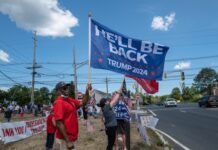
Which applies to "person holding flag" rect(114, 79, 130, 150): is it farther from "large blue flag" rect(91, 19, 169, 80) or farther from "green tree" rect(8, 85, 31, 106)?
"green tree" rect(8, 85, 31, 106)

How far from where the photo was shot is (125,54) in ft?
28.7

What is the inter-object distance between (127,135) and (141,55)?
7.18 ft

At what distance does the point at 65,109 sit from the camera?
5.35m

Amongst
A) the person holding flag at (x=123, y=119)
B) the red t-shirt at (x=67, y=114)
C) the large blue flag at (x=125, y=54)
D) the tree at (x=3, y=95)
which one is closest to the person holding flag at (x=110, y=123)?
the large blue flag at (x=125, y=54)

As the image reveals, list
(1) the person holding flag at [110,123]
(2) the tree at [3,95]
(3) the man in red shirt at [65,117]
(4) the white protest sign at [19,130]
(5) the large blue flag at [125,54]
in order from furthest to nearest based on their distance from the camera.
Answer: (2) the tree at [3,95], (4) the white protest sign at [19,130], (5) the large blue flag at [125,54], (1) the person holding flag at [110,123], (3) the man in red shirt at [65,117]

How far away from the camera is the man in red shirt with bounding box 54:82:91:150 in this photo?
206 inches

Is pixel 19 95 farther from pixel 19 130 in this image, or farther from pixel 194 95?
pixel 19 130

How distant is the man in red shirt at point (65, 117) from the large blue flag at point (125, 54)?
2843 millimetres

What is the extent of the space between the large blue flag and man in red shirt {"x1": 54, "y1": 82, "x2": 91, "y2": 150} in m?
2.84

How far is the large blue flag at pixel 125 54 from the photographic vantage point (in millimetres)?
8492

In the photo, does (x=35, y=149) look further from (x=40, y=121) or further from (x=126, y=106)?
(x=40, y=121)

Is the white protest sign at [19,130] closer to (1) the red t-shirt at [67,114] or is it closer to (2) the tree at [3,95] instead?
(1) the red t-shirt at [67,114]

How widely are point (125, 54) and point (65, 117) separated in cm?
373

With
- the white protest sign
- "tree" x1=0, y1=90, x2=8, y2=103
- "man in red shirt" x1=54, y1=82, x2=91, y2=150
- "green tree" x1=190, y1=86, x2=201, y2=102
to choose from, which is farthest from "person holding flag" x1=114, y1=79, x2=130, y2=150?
"tree" x1=0, y1=90, x2=8, y2=103
